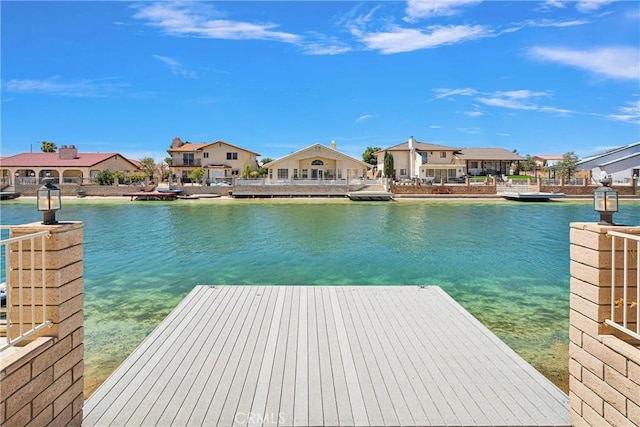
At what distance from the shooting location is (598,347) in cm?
247

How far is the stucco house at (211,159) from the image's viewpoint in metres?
49.7

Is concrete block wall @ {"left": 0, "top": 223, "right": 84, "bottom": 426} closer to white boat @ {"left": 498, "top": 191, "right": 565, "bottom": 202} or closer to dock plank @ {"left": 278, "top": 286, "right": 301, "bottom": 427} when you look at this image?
dock plank @ {"left": 278, "top": 286, "right": 301, "bottom": 427}

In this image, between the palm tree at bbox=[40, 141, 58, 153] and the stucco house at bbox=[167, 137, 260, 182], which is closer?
the stucco house at bbox=[167, 137, 260, 182]

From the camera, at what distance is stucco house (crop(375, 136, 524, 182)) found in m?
49.8

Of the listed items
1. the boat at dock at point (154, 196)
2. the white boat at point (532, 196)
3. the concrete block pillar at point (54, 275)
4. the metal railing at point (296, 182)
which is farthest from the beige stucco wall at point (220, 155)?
the concrete block pillar at point (54, 275)

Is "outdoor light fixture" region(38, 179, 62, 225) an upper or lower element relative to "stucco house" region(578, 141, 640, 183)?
lower

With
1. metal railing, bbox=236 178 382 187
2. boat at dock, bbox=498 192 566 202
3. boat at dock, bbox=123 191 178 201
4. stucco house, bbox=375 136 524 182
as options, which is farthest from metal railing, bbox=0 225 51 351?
stucco house, bbox=375 136 524 182

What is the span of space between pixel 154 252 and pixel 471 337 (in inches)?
474

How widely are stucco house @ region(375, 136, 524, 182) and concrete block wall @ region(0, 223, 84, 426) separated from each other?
159 feet

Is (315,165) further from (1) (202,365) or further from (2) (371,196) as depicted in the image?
(1) (202,365)

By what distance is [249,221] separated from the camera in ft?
73.5

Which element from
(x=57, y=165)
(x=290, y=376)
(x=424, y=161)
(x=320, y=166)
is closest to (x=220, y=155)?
(x=320, y=166)

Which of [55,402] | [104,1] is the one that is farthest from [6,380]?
[104,1]

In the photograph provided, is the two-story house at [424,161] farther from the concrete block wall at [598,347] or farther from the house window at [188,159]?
the concrete block wall at [598,347]
